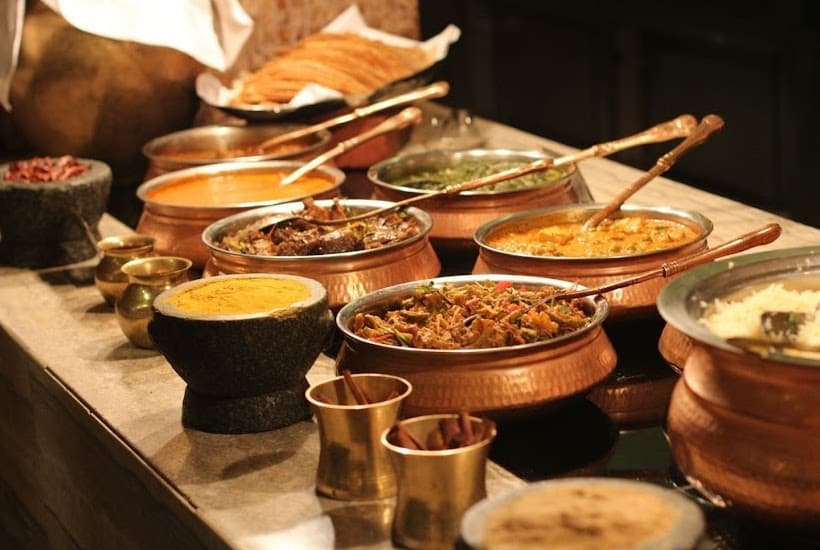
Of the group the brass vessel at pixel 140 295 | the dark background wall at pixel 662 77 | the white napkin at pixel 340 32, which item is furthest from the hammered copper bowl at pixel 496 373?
the dark background wall at pixel 662 77

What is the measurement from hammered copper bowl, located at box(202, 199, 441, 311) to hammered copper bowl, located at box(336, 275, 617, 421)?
0.43 metres

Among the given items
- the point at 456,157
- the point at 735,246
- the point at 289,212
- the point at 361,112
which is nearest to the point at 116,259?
the point at 289,212

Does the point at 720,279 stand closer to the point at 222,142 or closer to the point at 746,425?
the point at 746,425

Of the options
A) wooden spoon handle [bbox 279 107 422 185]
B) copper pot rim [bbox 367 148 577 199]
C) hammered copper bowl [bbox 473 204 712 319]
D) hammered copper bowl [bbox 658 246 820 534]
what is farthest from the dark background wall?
hammered copper bowl [bbox 658 246 820 534]

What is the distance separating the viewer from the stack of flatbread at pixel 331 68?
397cm

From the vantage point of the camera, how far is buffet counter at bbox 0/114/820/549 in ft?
6.55

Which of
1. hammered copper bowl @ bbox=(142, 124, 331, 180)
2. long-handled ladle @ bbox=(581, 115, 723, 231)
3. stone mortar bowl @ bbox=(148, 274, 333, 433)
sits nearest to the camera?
stone mortar bowl @ bbox=(148, 274, 333, 433)

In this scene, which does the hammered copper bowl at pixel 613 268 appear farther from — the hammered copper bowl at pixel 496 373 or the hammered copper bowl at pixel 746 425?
the hammered copper bowl at pixel 746 425

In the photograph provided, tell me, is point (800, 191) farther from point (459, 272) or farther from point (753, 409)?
point (753, 409)

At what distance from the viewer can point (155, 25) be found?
385 cm

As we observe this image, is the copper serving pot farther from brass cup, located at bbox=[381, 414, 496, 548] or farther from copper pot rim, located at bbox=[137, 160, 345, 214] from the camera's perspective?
brass cup, located at bbox=[381, 414, 496, 548]

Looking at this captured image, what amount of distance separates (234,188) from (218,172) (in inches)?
3.5

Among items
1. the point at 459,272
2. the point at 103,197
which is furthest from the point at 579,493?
the point at 103,197

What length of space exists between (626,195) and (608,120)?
424cm
